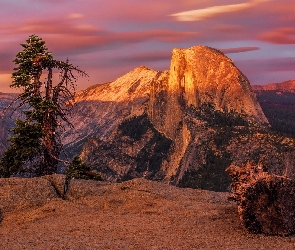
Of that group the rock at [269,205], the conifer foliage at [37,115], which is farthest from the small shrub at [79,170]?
the rock at [269,205]

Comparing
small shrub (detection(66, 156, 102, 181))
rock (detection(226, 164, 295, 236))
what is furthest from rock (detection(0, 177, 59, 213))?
rock (detection(226, 164, 295, 236))

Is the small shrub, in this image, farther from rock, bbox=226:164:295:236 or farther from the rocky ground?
rock, bbox=226:164:295:236

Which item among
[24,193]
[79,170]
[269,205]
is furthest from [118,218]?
[79,170]

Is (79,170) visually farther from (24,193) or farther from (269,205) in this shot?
(269,205)

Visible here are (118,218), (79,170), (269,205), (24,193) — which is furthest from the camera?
(79,170)

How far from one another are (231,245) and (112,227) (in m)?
5.64

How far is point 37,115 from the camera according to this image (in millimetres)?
36469

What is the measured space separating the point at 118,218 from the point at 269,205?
24.4 feet

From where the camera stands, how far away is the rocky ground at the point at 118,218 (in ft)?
56.1

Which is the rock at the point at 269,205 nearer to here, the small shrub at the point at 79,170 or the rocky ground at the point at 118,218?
the rocky ground at the point at 118,218

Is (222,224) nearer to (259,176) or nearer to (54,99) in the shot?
(259,176)

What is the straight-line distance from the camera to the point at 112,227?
19.5 metres

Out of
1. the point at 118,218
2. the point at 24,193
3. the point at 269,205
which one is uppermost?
the point at 269,205

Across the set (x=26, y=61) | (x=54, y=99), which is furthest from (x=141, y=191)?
(x=26, y=61)
